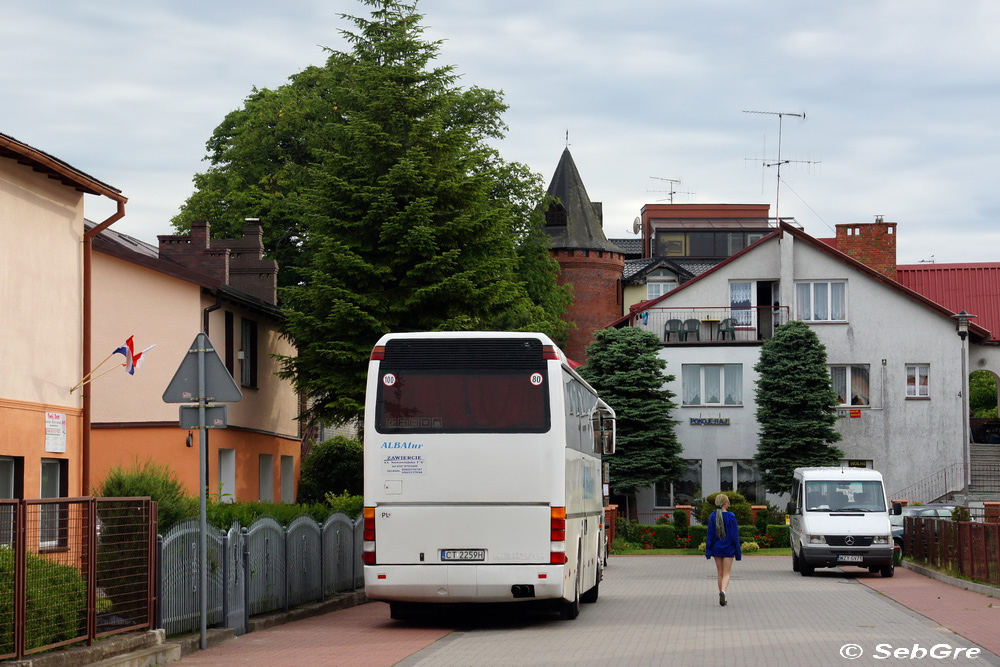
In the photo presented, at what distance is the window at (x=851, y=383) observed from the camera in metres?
50.9

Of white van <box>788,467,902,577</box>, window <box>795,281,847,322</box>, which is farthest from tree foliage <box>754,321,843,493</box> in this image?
white van <box>788,467,902,577</box>

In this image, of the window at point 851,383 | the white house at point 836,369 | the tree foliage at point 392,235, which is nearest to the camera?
the tree foliage at point 392,235

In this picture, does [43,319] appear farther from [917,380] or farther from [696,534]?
[917,380]

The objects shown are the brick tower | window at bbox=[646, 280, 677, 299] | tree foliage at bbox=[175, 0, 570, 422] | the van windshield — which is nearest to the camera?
the van windshield

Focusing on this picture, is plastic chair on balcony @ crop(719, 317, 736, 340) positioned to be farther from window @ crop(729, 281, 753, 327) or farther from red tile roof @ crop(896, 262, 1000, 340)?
red tile roof @ crop(896, 262, 1000, 340)

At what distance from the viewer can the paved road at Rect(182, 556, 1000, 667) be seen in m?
13.2

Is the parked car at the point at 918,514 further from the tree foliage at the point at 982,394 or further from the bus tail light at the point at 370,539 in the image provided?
the tree foliage at the point at 982,394

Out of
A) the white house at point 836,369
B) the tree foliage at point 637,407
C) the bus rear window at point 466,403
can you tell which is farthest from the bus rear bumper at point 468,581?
the white house at point 836,369

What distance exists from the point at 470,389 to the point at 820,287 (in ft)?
123

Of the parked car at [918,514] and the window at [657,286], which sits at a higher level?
the window at [657,286]

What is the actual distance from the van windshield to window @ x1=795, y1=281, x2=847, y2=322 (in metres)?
22.9

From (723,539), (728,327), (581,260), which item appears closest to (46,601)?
(723,539)

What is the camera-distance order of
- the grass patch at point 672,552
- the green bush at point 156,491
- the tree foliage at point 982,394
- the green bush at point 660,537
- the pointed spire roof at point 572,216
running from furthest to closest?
the tree foliage at point 982,394 < the pointed spire roof at point 572,216 < the green bush at point 660,537 < the grass patch at point 672,552 < the green bush at point 156,491

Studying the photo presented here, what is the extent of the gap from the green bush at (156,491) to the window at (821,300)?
39.1 metres
